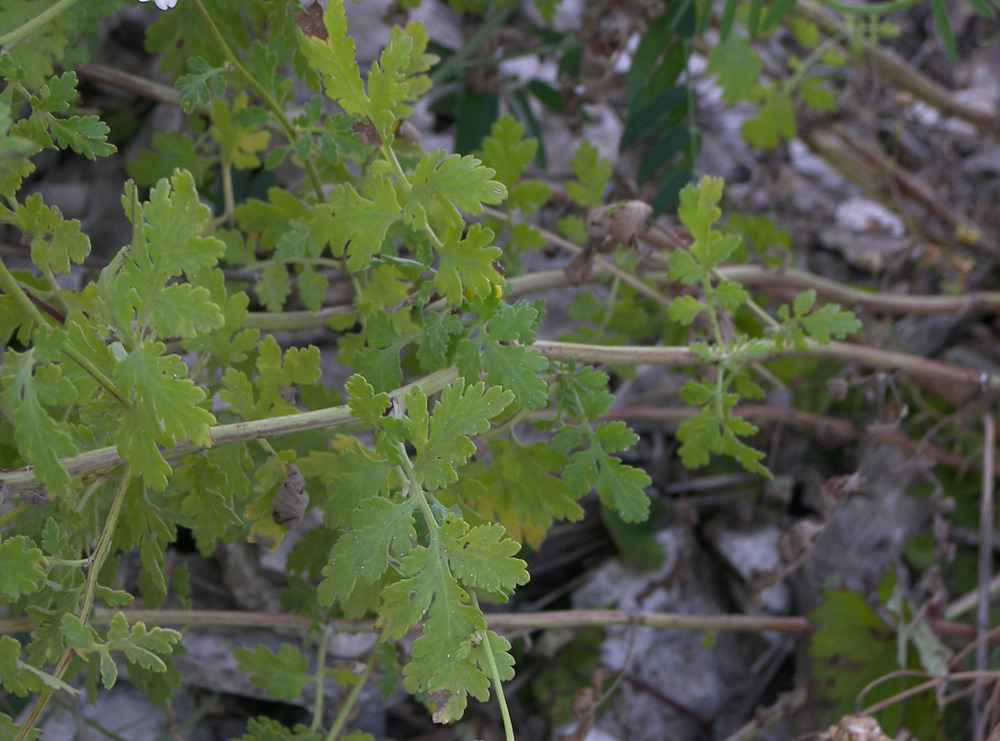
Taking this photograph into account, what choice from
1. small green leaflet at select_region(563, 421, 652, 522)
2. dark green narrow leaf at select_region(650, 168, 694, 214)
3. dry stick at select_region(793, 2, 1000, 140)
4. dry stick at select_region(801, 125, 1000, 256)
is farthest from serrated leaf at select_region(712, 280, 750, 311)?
dry stick at select_region(793, 2, 1000, 140)

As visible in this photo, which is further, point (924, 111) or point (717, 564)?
point (924, 111)

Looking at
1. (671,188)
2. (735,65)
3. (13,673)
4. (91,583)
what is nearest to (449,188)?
(91,583)

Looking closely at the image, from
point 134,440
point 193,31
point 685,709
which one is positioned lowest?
point 685,709

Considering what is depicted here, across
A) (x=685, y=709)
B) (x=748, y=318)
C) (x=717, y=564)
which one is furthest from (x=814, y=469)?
(x=685, y=709)

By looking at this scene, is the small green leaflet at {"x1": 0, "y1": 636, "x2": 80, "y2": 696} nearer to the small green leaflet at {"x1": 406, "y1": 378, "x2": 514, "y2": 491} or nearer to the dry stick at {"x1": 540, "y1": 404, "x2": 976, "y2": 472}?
the small green leaflet at {"x1": 406, "y1": 378, "x2": 514, "y2": 491}

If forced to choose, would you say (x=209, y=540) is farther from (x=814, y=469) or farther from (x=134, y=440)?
(x=814, y=469)

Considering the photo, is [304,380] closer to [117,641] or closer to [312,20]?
[117,641]
